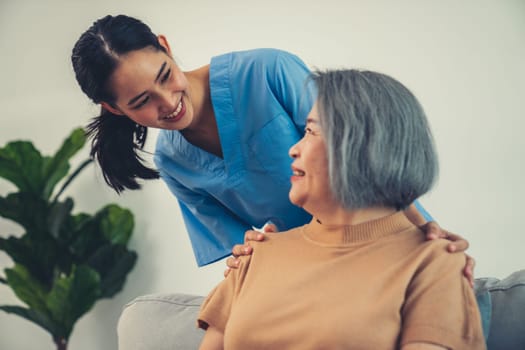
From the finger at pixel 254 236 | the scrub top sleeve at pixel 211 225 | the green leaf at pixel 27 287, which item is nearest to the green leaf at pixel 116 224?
the green leaf at pixel 27 287

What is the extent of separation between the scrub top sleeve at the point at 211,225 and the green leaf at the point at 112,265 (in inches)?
55.1

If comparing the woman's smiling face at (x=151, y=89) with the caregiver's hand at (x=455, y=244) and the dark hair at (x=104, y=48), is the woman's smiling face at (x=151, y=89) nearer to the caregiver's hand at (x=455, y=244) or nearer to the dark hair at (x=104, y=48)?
the dark hair at (x=104, y=48)

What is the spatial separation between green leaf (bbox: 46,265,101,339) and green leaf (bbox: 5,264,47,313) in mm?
53

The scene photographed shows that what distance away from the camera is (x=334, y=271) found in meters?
0.92

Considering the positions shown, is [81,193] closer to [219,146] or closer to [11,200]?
[11,200]

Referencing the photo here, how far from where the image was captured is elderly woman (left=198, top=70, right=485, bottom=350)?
0.84m

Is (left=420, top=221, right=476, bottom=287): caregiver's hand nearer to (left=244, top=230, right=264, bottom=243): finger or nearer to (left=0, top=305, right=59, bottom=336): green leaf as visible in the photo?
(left=244, top=230, right=264, bottom=243): finger

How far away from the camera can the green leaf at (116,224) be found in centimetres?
286

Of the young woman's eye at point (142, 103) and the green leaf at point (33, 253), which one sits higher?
the young woman's eye at point (142, 103)

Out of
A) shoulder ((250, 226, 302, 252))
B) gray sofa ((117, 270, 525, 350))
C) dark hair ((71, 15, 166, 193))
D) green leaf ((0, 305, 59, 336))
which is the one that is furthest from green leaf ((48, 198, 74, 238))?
shoulder ((250, 226, 302, 252))

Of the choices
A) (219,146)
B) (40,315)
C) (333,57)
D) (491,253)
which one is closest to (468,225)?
(491,253)

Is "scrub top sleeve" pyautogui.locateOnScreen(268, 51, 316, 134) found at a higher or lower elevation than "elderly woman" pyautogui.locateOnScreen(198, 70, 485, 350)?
higher

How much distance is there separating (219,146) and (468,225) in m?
1.06

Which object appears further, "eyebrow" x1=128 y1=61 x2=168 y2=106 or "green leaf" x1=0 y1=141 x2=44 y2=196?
"green leaf" x1=0 y1=141 x2=44 y2=196
